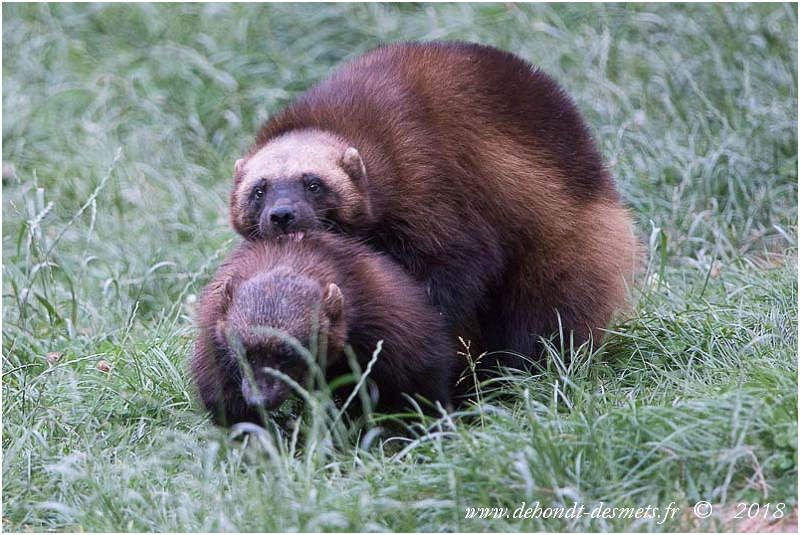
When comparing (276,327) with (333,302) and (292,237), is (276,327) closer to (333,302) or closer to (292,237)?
(333,302)

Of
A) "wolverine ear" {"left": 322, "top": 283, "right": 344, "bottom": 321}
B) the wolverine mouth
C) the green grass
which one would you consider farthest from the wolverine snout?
the wolverine mouth

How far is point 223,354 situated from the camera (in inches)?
201

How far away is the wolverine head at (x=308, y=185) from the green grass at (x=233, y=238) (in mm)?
952

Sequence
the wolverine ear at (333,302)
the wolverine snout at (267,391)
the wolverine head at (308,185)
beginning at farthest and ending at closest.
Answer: the wolverine head at (308,185) → the wolverine ear at (333,302) → the wolverine snout at (267,391)

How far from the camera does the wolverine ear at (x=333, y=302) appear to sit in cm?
491

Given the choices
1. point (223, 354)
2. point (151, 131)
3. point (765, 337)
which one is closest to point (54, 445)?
point (223, 354)

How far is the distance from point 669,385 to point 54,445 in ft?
8.98

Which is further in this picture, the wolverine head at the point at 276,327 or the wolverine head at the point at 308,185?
the wolverine head at the point at 308,185

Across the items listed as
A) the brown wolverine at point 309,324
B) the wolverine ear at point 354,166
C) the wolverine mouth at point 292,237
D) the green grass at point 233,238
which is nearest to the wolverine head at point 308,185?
the wolverine ear at point 354,166

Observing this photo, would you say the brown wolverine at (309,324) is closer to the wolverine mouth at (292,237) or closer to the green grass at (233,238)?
the wolverine mouth at (292,237)

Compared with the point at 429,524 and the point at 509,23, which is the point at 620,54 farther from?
the point at 429,524

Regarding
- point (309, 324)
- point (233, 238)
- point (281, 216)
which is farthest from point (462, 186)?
point (233, 238)

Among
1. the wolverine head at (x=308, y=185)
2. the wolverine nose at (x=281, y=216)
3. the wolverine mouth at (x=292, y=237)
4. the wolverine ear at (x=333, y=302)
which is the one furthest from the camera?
the wolverine head at (x=308, y=185)

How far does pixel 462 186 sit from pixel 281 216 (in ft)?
3.07
